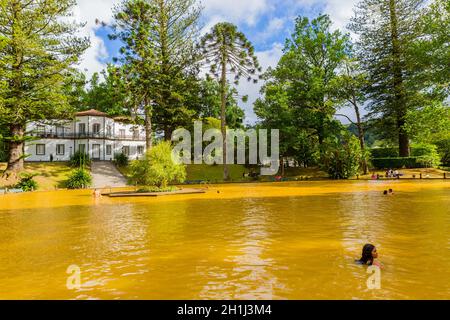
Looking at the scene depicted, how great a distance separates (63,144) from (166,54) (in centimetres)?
2353

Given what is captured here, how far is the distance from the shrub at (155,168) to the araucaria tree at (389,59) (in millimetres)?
33233

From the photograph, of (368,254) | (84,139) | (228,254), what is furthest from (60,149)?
(368,254)

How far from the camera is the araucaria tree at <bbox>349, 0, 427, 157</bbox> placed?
48.3 m

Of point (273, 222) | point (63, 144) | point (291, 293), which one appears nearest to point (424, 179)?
point (273, 222)

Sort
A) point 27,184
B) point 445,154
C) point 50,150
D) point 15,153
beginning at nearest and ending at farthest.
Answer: point 27,184
point 15,153
point 445,154
point 50,150

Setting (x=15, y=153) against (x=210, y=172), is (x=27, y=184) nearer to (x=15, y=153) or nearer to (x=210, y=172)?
(x=15, y=153)

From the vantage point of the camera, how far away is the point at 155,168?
2872 centimetres

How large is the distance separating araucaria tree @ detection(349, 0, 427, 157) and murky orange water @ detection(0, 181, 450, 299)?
36066 mm

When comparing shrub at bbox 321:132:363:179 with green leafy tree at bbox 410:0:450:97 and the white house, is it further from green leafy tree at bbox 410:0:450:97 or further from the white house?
the white house

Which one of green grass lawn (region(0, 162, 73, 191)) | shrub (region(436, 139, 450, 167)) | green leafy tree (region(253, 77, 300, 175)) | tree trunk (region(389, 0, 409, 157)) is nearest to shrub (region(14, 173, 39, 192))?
green grass lawn (region(0, 162, 73, 191))

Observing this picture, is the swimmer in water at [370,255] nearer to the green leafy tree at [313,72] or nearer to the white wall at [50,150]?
the green leafy tree at [313,72]

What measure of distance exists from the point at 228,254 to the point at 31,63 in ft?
126

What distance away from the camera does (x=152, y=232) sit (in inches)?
492

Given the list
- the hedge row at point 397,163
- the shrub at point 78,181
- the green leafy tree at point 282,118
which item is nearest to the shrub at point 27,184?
the shrub at point 78,181
